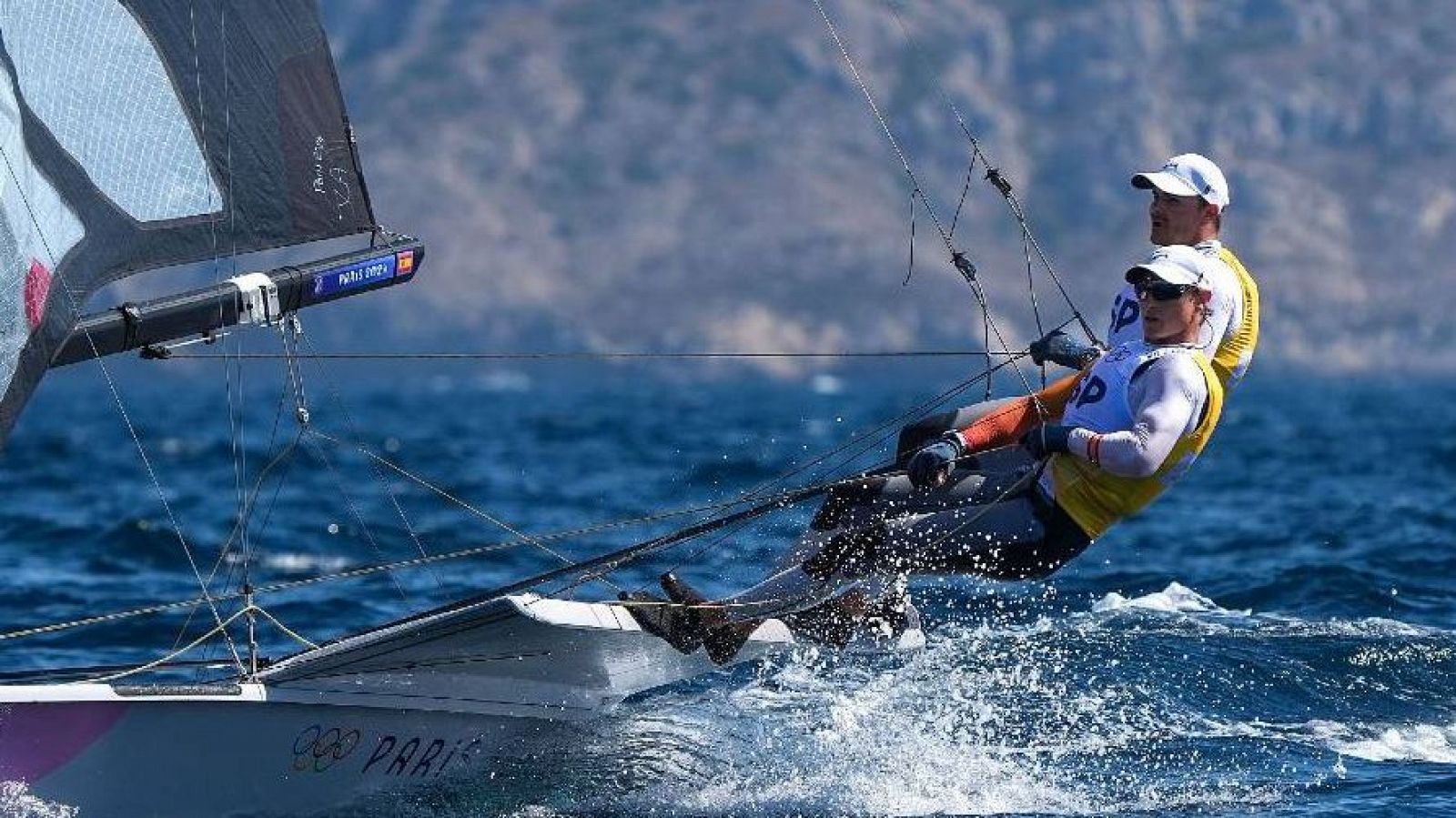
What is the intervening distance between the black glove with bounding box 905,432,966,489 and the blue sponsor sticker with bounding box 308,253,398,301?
64.8 inches

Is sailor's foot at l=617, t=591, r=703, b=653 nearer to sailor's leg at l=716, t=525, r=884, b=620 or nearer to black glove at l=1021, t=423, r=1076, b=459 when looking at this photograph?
sailor's leg at l=716, t=525, r=884, b=620

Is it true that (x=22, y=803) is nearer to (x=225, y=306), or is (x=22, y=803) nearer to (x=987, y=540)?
(x=225, y=306)

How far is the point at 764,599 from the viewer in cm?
691

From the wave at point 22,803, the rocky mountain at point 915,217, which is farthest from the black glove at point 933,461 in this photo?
the rocky mountain at point 915,217

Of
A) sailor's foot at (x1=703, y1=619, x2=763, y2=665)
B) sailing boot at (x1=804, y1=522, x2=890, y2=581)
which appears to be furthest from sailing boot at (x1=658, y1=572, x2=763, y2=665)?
sailing boot at (x1=804, y1=522, x2=890, y2=581)

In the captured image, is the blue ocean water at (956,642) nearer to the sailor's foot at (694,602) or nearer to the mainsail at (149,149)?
the sailor's foot at (694,602)

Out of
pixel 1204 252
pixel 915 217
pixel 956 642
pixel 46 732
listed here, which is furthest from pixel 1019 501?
pixel 915 217

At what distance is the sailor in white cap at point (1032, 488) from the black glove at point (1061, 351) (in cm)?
14

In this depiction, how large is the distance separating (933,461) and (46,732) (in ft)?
8.14

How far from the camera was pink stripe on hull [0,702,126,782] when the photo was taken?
18.6 feet

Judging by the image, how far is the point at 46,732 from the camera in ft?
18.7

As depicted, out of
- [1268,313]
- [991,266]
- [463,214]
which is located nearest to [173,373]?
[463,214]

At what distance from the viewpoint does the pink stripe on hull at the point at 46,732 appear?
5.68 m

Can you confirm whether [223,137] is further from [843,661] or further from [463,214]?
[463,214]
